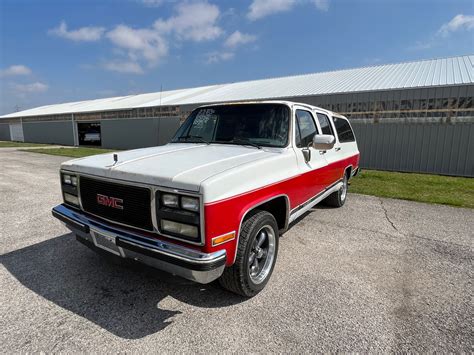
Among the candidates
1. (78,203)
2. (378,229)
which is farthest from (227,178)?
(378,229)

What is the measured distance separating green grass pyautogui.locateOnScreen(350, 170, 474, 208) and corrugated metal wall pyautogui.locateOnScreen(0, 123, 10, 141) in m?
46.7

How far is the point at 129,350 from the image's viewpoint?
219cm

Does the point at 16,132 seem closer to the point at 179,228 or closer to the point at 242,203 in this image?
the point at 179,228

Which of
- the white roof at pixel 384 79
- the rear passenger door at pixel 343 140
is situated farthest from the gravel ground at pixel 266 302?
the white roof at pixel 384 79

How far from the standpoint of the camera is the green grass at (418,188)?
7216 mm

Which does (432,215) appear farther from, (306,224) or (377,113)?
(377,113)

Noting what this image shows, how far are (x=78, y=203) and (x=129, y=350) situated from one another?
5.52 feet

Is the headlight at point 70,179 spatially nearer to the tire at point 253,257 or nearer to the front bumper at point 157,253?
the front bumper at point 157,253

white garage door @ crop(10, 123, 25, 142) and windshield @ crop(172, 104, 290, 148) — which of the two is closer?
windshield @ crop(172, 104, 290, 148)

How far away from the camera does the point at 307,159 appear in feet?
12.5

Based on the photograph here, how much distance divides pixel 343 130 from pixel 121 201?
16.8 feet

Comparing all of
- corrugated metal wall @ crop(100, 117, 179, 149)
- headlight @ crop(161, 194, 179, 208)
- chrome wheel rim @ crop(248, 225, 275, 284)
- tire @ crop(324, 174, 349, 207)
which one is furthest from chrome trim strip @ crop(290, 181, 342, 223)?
corrugated metal wall @ crop(100, 117, 179, 149)

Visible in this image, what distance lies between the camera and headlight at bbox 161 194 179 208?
7.62 ft

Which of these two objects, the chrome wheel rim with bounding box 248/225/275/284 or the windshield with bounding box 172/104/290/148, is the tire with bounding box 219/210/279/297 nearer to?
the chrome wheel rim with bounding box 248/225/275/284
